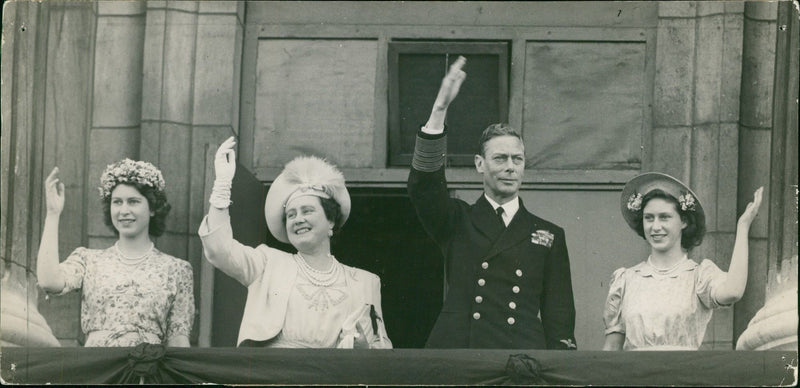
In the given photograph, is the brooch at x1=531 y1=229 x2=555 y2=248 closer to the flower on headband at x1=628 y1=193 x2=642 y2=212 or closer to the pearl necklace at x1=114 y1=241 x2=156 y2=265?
the flower on headband at x1=628 y1=193 x2=642 y2=212

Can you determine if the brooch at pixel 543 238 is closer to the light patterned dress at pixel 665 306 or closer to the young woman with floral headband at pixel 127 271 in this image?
the light patterned dress at pixel 665 306

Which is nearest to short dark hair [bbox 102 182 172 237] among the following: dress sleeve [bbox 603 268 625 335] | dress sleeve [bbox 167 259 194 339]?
dress sleeve [bbox 167 259 194 339]

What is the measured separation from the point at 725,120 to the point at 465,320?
2.63 meters

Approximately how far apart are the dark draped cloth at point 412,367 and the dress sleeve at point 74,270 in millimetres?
953

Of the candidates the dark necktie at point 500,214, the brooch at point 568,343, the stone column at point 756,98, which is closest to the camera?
the brooch at point 568,343

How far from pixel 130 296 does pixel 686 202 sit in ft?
12.8

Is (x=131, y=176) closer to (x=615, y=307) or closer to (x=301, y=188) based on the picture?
(x=301, y=188)

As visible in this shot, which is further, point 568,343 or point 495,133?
point 495,133

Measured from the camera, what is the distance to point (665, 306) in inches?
588

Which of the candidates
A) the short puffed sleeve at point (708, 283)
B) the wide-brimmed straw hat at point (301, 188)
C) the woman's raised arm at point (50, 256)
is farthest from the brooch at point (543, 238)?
the woman's raised arm at point (50, 256)

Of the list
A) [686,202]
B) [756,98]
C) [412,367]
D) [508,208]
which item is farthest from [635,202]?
[412,367]

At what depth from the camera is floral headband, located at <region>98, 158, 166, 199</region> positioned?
15.4 metres

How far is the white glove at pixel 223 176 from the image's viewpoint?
14906 millimetres

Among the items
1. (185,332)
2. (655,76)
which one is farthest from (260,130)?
(655,76)
